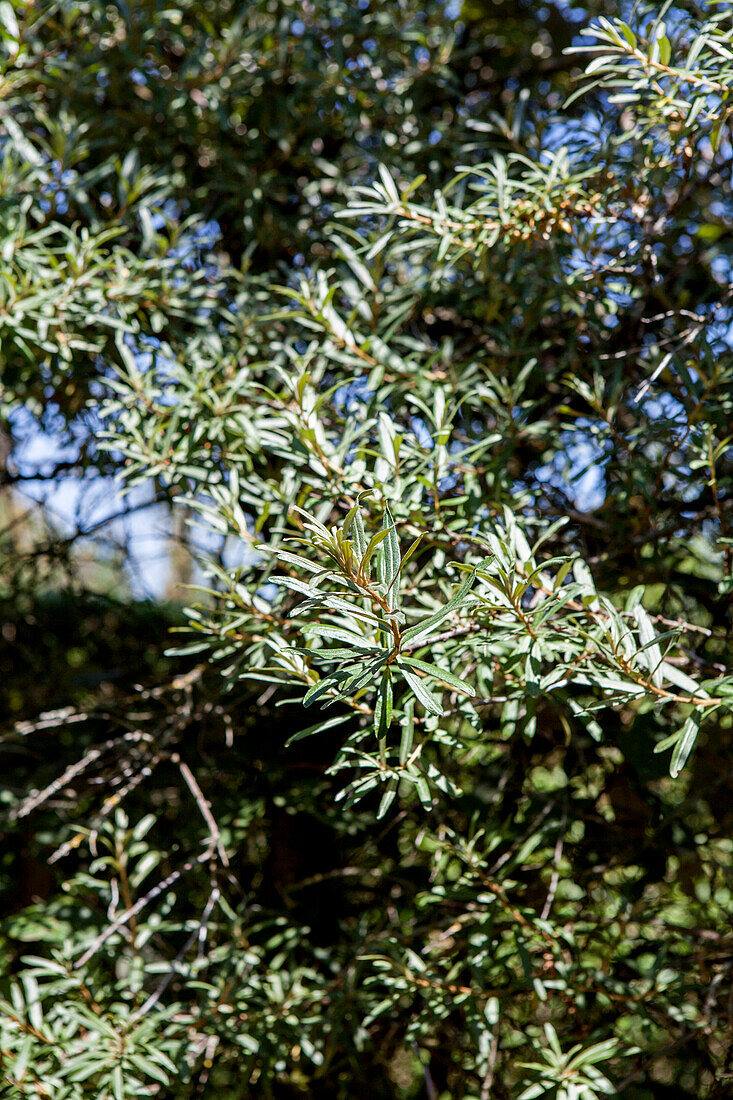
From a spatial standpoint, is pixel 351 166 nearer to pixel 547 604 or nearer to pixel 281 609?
pixel 281 609

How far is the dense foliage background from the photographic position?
1.31m

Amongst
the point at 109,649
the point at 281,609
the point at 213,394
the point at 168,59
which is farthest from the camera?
the point at 109,649

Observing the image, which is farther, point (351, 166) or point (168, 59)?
point (168, 59)

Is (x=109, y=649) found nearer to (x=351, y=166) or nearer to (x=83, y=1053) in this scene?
(x=83, y=1053)

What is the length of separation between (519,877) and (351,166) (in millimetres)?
1687

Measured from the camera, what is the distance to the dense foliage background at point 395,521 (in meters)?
1.31

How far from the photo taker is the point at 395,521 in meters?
1.14

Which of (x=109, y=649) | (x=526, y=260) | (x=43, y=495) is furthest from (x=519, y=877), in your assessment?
(x=43, y=495)

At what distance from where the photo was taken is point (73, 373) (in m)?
1.84

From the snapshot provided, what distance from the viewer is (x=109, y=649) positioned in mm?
2510

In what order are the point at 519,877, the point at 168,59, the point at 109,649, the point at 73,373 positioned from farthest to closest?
the point at 109,649 → the point at 168,59 → the point at 73,373 → the point at 519,877

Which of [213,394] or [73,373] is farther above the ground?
[73,373]


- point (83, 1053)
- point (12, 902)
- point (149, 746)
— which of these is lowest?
point (83, 1053)

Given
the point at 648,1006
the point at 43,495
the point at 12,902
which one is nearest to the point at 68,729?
the point at 12,902
